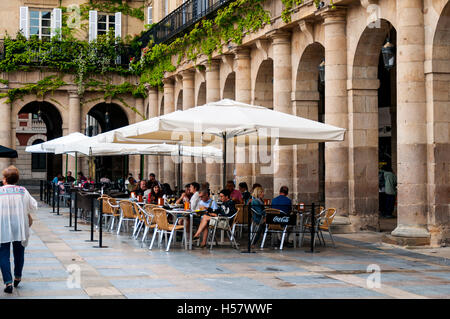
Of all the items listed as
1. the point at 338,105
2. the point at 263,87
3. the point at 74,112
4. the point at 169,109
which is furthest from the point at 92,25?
the point at 338,105

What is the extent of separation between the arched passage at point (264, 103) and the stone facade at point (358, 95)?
0.03 metres

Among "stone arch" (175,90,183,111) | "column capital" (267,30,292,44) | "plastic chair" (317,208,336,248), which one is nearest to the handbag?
"plastic chair" (317,208,336,248)

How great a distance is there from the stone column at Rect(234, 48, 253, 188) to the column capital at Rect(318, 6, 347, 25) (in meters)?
6.54

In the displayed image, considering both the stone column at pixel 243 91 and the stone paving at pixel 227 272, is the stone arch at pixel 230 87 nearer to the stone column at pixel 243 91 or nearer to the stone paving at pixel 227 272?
the stone column at pixel 243 91

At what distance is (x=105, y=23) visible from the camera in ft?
135

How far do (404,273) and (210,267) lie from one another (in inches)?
117

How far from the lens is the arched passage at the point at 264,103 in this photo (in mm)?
24141

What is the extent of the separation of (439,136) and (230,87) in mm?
13574

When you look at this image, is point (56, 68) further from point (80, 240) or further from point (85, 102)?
point (80, 240)

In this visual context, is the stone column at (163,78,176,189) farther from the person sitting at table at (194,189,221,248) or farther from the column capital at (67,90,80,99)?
the person sitting at table at (194,189,221,248)

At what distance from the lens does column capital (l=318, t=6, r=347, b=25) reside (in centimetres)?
1795
